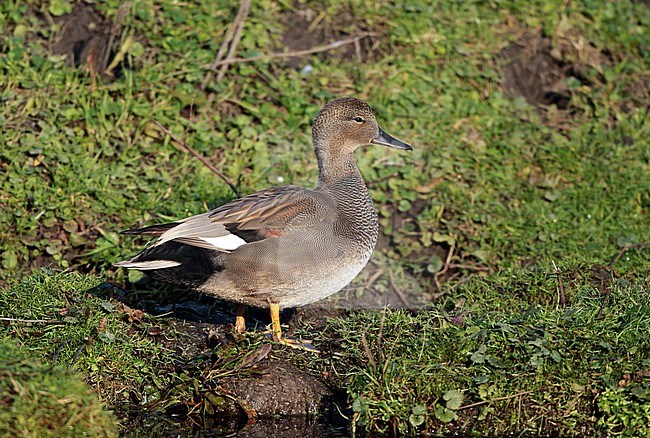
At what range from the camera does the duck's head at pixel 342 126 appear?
17.0ft

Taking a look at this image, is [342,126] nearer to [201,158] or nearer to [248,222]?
[248,222]

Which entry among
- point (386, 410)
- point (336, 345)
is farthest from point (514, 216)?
point (386, 410)

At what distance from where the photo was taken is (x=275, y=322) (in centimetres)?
469

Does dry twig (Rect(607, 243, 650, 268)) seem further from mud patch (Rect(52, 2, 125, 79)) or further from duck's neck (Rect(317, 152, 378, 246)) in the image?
mud patch (Rect(52, 2, 125, 79))

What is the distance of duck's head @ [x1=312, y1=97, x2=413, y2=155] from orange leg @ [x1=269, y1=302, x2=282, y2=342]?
1.00 m

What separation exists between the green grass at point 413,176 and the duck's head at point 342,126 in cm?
94

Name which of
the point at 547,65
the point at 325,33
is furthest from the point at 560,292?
the point at 325,33

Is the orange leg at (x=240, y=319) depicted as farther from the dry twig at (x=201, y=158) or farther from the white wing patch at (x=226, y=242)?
the dry twig at (x=201, y=158)

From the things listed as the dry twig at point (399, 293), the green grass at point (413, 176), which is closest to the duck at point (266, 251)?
the green grass at point (413, 176)

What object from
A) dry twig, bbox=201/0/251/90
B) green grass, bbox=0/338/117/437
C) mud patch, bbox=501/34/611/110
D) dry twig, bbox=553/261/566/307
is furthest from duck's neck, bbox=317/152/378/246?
mud patch, bbox=501/34/611/110

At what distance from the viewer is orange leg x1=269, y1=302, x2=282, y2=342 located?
4672 millimetres

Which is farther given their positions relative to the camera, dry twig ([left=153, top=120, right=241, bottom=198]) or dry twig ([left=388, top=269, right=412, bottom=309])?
dry twig ([left=153, top=120, right=241, bottom=198])

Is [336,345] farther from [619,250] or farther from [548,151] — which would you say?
[548,151]

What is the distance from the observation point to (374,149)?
6.60 meters
